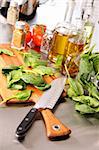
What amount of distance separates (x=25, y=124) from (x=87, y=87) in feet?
0.79

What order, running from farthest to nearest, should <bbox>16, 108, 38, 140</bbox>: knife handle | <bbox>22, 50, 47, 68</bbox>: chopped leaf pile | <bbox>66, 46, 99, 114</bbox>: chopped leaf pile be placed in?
<bbox>22, 50, 47, 68</bbox>: chopped leaf pile → <bbox>66, 46, 99, 114</bbox>: chopped leaf pile → <bbox>16, 108, 38, 140</bbox>: knife handle

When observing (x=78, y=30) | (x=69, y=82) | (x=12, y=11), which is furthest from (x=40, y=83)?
(x=12, y=11)

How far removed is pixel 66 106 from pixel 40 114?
11 centimetres

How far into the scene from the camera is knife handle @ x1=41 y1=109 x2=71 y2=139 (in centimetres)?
58

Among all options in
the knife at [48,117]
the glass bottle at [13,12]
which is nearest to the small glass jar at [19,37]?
the glass bottle at [13,12]

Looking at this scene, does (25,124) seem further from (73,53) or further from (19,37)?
(19,37)

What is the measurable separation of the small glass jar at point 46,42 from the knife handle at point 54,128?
45 cm

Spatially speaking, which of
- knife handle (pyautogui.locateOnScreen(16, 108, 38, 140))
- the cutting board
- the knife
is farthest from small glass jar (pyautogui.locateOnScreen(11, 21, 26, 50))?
knife handle (pyautogui.locateOnScreen(16, 108, 38, 140))

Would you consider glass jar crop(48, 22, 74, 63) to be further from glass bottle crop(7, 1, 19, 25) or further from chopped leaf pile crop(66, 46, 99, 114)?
glass bottle crop(7, 1, 19, 25)

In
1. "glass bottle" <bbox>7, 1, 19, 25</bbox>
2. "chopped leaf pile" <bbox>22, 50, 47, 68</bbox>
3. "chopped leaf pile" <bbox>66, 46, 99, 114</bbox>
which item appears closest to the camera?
"chopped leaf pile" <bbox>66, 46, 99, 114</bbox>

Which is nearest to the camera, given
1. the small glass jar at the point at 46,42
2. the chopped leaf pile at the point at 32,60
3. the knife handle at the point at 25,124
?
the knife handle at the point at 25,124

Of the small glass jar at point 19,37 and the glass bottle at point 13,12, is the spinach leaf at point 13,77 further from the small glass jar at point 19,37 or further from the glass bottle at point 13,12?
the glass bottle at point 13,12

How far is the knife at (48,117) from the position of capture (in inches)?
22.9

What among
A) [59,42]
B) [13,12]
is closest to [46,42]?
[59,42]
